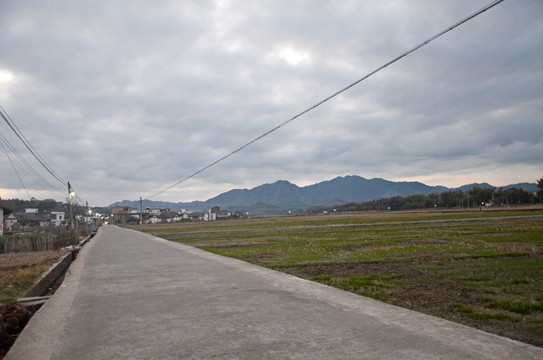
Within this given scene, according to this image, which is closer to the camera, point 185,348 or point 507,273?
point 185,348

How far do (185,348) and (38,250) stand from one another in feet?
88.3

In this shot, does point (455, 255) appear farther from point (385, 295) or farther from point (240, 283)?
point (240, 283)

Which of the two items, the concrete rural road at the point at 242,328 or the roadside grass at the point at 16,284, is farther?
the roadside grass at the point at 16,284

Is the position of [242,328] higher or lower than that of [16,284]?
higher

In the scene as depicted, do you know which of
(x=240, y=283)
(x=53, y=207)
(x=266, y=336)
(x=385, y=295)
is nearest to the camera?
(x=266, y=336)

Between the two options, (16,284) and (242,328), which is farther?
(16,284)

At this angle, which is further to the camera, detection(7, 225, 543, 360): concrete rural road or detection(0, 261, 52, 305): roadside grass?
detection(0, 261, 52, 305): roadside grass

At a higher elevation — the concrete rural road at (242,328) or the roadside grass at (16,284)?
the concrete rural road at (242,328)

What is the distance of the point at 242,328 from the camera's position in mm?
4895

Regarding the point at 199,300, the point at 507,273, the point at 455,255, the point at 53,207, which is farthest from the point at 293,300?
the point at 53,207

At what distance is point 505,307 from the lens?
6176 millimetres

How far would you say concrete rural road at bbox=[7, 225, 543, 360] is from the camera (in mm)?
4012

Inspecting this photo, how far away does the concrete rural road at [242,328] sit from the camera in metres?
4.01

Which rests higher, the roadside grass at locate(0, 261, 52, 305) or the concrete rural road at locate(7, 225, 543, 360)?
the concrete rural road at locate(7, 225, 543, 360)
